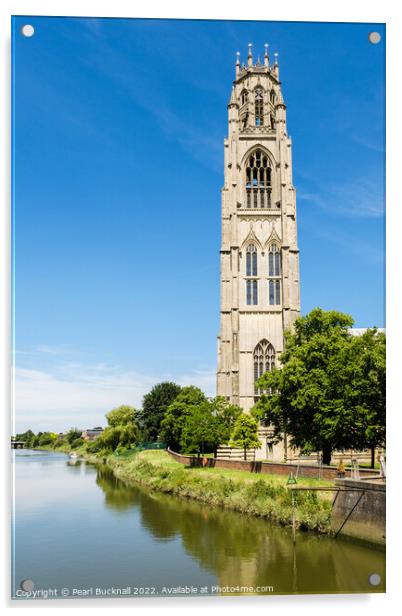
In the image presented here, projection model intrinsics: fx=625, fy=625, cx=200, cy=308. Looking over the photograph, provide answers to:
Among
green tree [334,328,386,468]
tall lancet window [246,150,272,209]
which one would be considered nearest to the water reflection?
green tree [334,328,386,468]

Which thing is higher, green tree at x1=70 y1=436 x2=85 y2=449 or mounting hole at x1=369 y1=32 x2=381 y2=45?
mounting hole at x1=369 y1=32 x2=381 y2=45

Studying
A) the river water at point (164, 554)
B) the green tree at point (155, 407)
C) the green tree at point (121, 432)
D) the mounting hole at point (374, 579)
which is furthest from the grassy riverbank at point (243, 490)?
the green tree at point (155, 407)

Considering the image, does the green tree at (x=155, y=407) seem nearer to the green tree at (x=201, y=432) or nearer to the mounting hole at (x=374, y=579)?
the green tree at (x=201, y=432)

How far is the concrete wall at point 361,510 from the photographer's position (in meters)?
15.1

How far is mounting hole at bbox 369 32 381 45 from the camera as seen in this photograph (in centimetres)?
1286

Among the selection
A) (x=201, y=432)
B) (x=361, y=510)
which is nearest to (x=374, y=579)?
(x=361, y=510)

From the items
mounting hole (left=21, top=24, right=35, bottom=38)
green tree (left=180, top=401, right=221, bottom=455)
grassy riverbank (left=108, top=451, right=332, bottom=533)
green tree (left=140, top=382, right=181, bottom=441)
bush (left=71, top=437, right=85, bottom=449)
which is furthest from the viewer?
green tree (left=140, top=382, right=181, bottom=441)

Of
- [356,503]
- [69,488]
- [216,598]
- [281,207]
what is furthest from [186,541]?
[281,207]

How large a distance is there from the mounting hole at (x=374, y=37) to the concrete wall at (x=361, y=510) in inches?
402

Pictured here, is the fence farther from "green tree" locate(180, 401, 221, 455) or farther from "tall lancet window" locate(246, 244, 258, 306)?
"tall lancet window" locate(246, 244, 258, 306)

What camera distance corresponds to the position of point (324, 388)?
26828 mm

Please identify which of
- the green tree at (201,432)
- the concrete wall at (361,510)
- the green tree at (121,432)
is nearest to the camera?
the concrete wall at (361,510)

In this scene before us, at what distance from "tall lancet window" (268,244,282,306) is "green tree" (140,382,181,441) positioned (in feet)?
71.8
